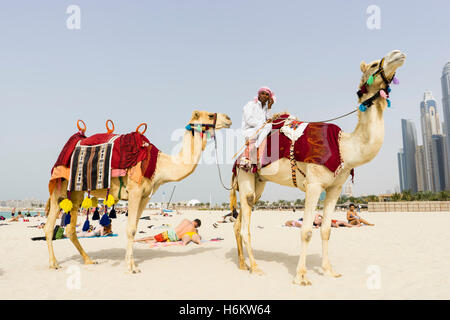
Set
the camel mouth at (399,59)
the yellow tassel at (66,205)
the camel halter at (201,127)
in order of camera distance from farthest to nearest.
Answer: the camel halter at (201,127) → the yellow tassel at (66,205) → the camel mouth at (399,59)

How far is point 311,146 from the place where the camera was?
5.55 metres

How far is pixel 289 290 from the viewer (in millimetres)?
4699

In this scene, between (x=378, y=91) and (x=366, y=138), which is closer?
(x=378, y=91)

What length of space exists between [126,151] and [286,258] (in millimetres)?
4530

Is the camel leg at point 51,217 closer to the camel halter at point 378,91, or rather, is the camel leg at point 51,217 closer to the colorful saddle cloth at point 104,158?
the colorful saddle cloth at point 104,158

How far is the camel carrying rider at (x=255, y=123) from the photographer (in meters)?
6.23

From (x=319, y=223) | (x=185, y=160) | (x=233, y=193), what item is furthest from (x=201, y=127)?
(x=319, y=223)

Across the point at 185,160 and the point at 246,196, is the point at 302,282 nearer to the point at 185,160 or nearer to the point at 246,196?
the point at 246,196

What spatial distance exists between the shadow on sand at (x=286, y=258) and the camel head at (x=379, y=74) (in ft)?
11.3

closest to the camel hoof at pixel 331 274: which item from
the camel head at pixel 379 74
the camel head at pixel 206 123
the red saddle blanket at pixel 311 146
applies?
the red saddle blanket at pixel 311 146
